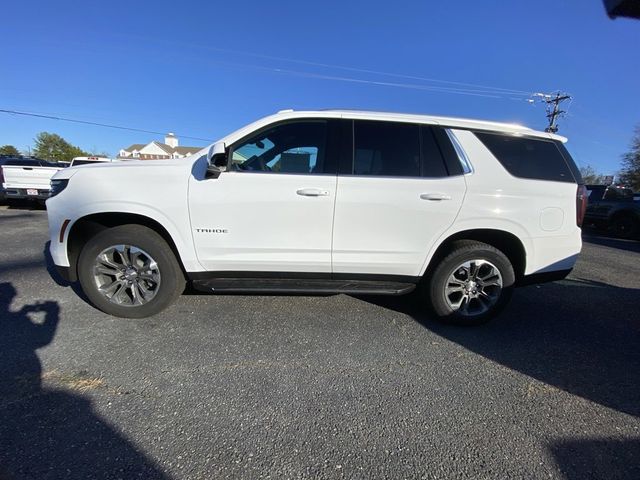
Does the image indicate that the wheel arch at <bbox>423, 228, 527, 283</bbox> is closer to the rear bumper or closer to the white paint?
the white paint

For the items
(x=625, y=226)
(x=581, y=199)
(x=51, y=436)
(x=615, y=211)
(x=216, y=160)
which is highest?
(x=216, y=160)

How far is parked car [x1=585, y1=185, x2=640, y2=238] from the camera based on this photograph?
11289 millimetres

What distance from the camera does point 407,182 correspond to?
3156mm

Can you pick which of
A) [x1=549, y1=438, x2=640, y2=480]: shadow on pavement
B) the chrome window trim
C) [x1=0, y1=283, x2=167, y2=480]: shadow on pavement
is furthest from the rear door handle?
[x1=0, y1=283, x2=167, y2=480]: shadow on pavement

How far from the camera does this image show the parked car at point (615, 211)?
11.3 m

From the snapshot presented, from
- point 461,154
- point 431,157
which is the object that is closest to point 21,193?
point 431,157

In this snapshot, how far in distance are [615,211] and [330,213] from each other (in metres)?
13.3

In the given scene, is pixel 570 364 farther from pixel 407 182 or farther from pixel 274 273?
pixel 274 273

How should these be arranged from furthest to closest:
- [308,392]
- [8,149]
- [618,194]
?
[8,149], [618,194], [308,392]

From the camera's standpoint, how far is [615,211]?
11750 millimetres

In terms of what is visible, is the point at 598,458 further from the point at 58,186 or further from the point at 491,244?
the point at 58,186

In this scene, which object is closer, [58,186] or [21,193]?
[58,186]

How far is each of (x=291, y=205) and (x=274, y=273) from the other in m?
0.68

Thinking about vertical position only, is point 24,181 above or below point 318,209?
below
